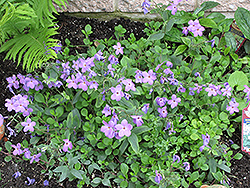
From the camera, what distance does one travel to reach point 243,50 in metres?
2.67

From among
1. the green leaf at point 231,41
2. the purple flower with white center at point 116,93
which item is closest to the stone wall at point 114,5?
the green leaf at point 231,41

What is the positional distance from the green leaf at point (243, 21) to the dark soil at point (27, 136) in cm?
100

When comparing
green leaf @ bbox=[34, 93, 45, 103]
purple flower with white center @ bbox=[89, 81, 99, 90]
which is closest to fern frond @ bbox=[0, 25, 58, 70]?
green leaf @ bbox=[34, 93, 45, 103]

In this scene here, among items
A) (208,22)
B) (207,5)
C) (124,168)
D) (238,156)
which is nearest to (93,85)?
(124,168)

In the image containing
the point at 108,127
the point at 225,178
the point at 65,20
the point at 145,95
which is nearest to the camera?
the point at 108,127

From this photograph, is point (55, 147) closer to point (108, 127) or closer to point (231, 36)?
point (108, 127)

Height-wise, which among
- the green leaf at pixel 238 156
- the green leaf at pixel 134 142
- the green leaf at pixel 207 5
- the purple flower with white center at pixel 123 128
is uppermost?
the green leaf at pixel 207 5

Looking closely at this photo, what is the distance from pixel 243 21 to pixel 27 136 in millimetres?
2442

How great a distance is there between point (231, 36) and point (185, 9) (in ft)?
2.24

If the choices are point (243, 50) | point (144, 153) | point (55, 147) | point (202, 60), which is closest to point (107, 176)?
point (144, 153)

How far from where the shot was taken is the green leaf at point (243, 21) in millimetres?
2484

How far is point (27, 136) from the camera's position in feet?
7.22

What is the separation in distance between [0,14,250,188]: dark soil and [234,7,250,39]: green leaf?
1.00m

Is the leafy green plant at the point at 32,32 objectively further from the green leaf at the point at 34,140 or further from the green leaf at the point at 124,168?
the green leaf at the point at 124,168
